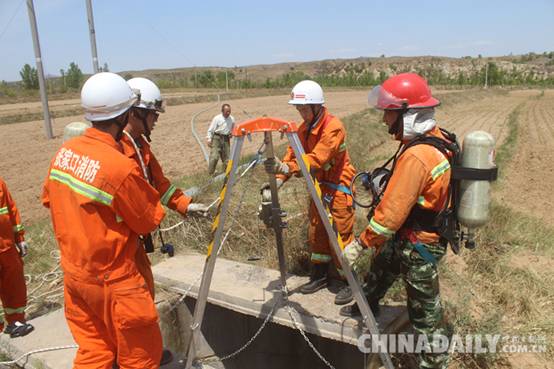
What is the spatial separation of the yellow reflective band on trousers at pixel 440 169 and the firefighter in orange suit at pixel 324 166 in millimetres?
1193

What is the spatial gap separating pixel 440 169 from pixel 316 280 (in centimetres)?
198

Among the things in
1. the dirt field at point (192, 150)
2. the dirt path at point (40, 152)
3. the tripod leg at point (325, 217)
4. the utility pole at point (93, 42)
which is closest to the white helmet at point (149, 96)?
the tripod leg at point (325, 217)

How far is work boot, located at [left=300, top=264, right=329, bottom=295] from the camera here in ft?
14.2

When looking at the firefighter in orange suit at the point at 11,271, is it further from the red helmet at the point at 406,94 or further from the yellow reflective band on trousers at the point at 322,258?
the red helmet at the point at 406,94

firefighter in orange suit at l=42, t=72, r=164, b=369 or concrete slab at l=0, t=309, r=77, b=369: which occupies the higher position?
firefighter in orange suit at l=42, t=72, r=164, b=369

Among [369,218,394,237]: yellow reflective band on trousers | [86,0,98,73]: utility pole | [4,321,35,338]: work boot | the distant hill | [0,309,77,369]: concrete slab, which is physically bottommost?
[0,309,77,369]: concrete slab

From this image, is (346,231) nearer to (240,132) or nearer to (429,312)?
(429,312)

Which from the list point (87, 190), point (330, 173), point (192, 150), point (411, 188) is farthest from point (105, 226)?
point (192, 150)

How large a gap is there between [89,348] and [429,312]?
239cm

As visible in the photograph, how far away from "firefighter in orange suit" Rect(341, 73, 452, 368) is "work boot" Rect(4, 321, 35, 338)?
3.21 meters

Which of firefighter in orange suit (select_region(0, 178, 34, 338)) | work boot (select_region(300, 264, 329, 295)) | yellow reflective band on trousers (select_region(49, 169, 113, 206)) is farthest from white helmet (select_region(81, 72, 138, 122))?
work boot (select_region(300, 264, 329, 295))

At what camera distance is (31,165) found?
48.8ft

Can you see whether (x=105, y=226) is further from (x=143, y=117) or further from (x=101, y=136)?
(x=143, y=117)

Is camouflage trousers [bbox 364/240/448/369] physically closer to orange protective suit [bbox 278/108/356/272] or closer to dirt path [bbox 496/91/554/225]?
orange protective suit [bbox 278/108/356/272]
